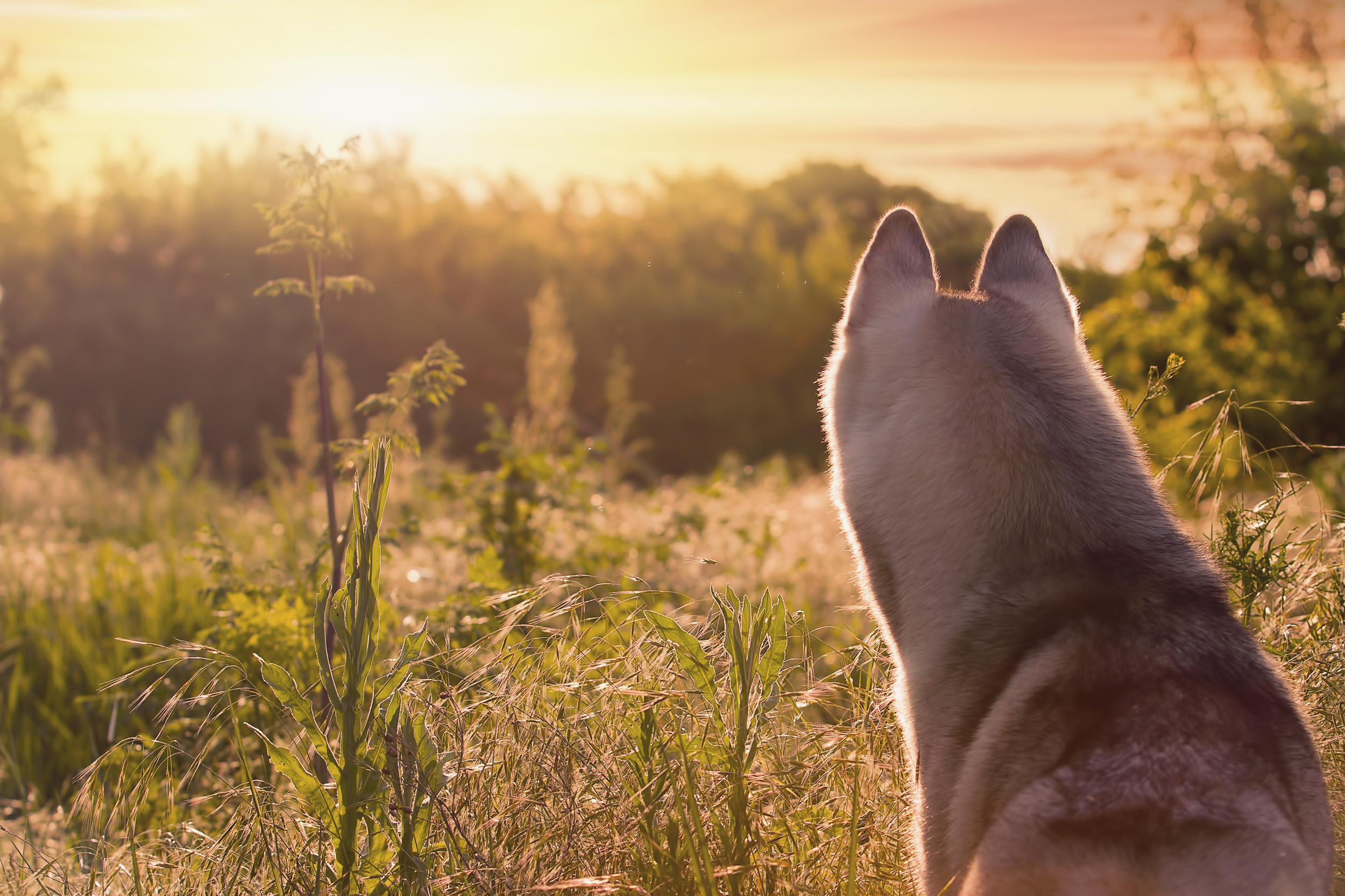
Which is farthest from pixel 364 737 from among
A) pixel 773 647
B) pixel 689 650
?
pixel 773 647

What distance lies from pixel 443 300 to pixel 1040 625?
51.0 ft

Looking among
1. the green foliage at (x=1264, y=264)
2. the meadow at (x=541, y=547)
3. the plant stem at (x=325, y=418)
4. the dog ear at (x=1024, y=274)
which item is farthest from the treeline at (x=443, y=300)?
the dog ear at (x=1024, y=274)

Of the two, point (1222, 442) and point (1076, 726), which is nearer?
point (1076, 726)

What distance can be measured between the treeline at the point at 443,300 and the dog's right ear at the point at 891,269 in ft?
42.0

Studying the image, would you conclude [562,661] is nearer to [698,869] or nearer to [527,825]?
[527,825]

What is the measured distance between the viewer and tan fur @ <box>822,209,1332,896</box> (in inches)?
58.5

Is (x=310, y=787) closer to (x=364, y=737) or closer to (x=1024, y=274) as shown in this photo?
(x=364, y=737)

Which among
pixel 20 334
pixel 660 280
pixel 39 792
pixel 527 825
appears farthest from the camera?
pixel 20 334

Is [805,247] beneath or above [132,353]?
above

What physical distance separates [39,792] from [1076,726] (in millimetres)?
4209

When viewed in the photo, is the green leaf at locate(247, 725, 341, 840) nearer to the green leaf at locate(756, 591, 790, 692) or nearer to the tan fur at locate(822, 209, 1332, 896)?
the green leaf at locate(756, 591, 790, 692)

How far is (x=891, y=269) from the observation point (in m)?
2.39

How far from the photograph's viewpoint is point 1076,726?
1.63m

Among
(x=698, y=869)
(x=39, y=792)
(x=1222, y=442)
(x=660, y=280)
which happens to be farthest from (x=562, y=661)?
(x=660, y=280)
